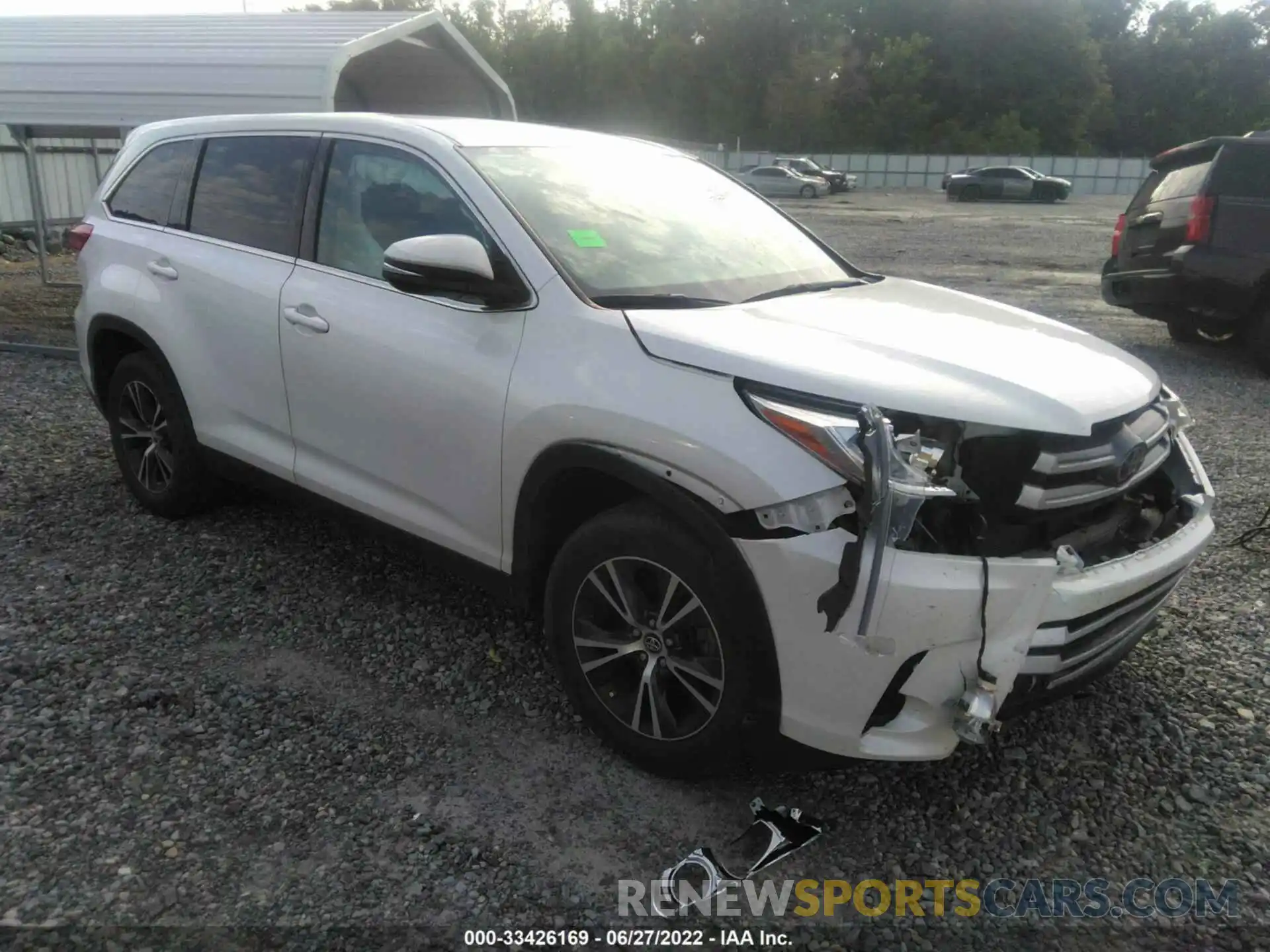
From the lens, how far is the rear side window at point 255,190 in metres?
3.80

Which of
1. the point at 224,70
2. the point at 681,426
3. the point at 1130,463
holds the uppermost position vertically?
the point at 224,70

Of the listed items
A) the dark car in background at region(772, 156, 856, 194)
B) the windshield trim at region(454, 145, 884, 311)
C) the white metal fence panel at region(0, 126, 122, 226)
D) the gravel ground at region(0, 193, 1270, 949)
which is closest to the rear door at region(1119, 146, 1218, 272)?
the gravel ground at region(0, 193, 1270, 949)

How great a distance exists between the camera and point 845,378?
2441mm

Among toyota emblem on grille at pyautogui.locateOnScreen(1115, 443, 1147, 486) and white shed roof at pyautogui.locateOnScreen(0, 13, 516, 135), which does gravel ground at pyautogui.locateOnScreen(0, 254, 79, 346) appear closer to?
white shed roof at pyautogui.locateOnScreen(0, 13, 516, 135)

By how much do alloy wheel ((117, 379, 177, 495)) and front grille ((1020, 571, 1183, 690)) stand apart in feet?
12.1

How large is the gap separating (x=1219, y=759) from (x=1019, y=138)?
64.9 m

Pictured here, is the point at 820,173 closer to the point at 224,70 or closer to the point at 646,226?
the point at 224,70

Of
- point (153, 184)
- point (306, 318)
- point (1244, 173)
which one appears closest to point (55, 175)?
point (153, 184)

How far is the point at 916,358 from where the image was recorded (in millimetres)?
2623

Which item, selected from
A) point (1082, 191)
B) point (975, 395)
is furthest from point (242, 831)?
point (1082, 191)

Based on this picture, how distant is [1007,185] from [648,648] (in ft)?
129

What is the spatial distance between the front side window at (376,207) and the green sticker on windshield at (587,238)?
30 centimetres

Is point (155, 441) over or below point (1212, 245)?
below

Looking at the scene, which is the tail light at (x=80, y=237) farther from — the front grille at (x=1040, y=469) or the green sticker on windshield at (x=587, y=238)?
the front grille at (x=1040, y=469)
